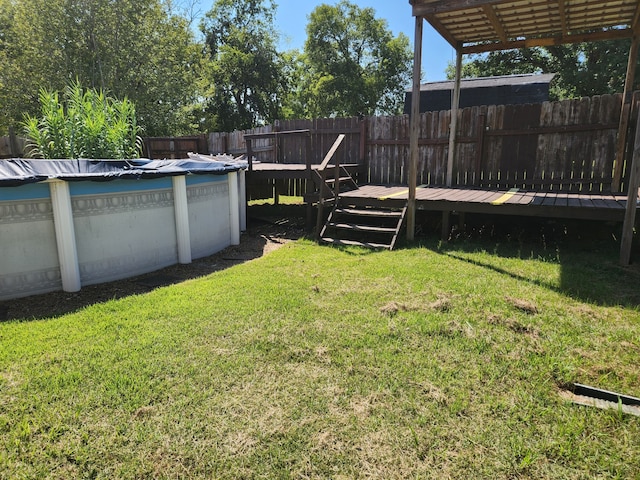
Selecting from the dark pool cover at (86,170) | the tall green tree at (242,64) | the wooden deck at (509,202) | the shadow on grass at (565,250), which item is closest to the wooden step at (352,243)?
the shadow on grass at (565,250)

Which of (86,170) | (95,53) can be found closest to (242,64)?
(95,53)

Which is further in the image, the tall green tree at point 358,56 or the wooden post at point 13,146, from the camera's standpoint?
the tall green tree at point 358,56

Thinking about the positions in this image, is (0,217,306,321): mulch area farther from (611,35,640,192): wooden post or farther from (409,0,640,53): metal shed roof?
(611,35,640,192): wooden post

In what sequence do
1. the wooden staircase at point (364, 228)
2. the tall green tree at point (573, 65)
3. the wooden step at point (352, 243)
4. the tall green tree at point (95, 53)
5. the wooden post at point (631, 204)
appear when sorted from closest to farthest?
the wooden post at point (631, 204) → the wooden step at point (352, 243) → the wooden staircase at point (364, 228) → the tall green tree at point (95, 53) → the tall green tree at point (573, 65)

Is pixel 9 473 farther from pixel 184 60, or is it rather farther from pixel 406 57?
pixel 406 57

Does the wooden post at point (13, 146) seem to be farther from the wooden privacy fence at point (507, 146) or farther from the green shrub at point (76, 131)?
the wooden privacy fence at point (507, 146)

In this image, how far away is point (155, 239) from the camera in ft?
16.8

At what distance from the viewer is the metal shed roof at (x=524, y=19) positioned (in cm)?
529

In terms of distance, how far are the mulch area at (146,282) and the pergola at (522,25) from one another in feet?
7.82

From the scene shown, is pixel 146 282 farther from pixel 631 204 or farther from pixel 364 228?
pixel 631 204

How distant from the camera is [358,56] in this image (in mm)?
31047

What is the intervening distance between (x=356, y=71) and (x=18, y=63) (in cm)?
2037

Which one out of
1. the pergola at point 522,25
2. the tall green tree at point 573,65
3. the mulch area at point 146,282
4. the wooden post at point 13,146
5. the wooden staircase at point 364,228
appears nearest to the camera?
the mulch area at point 146,282

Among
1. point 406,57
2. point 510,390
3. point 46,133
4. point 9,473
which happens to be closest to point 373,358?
point 510,390
